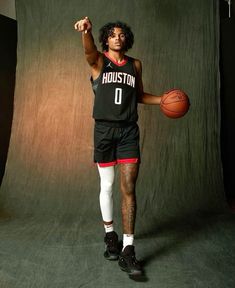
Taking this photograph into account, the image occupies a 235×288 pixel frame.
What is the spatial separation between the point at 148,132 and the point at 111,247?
1.47 metres

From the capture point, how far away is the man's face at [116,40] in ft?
7.50

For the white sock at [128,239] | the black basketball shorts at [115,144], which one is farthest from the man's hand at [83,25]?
the white sock at [128,239]

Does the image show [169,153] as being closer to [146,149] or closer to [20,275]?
[146,149]

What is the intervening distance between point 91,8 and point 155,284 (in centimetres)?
287

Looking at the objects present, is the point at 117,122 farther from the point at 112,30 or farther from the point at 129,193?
the point at 112,30

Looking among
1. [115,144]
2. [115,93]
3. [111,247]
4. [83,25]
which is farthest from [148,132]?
[83,25]

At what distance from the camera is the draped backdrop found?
3.42 metres

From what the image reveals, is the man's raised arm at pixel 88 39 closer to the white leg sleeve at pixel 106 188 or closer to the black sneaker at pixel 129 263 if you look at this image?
the white leg sleeve at pixel 106 188

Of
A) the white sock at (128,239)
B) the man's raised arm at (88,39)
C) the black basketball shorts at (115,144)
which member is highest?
the man's raised arm at (88,39)

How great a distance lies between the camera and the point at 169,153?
347 centimetres

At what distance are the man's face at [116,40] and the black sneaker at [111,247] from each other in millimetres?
1284

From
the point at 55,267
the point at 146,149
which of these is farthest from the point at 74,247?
the point at 146,149

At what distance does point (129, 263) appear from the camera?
6.82 feet

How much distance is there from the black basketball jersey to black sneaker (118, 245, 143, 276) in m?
0.84
